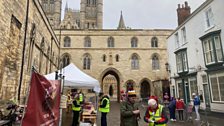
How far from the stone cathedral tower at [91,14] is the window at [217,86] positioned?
50.0 metres

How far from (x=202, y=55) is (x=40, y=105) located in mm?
13673

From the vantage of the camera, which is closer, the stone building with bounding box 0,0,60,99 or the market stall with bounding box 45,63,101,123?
the stone building with bounding box 0,0,60,99

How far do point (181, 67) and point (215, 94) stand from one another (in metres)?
5.47

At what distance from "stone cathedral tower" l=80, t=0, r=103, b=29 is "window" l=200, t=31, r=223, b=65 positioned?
159 feet

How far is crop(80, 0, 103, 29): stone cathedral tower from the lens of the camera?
6047 cm

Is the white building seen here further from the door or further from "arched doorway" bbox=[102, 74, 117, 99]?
"arched doorway" bbox=[102, 74, 117, 99]

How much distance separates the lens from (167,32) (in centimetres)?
3023

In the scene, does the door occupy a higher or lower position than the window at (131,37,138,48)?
lower

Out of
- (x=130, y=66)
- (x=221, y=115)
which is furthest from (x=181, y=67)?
(x=130, y=66)

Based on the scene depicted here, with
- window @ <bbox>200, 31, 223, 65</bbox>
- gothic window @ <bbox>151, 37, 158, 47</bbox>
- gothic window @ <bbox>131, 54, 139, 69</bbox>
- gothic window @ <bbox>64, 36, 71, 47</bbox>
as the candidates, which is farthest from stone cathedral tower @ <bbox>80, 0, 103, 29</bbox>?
window @ <bbox>200, 31, 223, 65</bbox>

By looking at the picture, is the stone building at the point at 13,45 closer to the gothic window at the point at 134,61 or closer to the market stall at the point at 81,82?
the market stall at the point at 81,82

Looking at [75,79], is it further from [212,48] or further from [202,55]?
[202,55]

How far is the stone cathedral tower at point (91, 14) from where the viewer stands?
60469 mm

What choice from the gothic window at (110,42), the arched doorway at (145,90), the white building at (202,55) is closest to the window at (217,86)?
the white building at (202,55)
